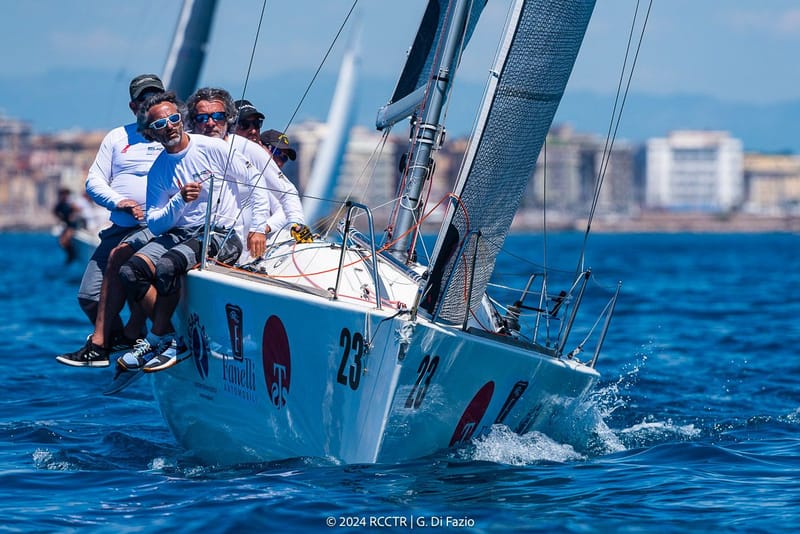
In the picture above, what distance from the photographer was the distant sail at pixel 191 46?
13.5 meters

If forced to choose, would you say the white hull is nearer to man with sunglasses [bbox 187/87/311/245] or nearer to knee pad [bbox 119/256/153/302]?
knee pad [bbox 119/256/153/302]

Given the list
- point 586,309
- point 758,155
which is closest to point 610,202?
point 758,155

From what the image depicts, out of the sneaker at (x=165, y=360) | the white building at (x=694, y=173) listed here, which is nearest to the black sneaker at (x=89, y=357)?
the sneaker at (x=165, y=360)

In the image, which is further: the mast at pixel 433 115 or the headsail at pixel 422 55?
the headsail at pixel 422 55

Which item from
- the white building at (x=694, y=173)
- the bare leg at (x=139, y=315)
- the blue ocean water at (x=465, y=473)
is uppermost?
the white building at (x=694, y=173)

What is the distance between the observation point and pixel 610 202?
497 ft

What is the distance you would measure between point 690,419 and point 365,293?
9.46 feet

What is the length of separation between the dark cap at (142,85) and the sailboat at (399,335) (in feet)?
3.38

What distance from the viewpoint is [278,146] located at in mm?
6070

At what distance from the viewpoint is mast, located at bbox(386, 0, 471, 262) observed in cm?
586

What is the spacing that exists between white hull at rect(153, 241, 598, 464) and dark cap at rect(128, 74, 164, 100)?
1046mm

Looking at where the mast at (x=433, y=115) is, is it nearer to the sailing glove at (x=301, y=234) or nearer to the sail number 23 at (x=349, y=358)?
the sailing glove at (x=301, y=234)

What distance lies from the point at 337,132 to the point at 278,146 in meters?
18.7

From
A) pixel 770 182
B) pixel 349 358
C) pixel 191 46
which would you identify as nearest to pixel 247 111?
pixel 349 358
